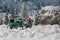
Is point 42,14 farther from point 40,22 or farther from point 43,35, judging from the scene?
point 43,35

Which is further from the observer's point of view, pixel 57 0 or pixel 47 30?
pixel 57 0

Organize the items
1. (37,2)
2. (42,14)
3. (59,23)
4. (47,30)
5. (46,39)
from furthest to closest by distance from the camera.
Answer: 1. (37,2)
2. (42,14)
3. (59,23)
4. (47,30)
5. (46,39)

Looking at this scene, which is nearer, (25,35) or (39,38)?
(39,38)

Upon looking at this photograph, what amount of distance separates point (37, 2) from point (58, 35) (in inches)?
1036

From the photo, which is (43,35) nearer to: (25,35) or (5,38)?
(25,35)

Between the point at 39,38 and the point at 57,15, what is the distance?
235 centimetres

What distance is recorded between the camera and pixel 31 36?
4.74 metres

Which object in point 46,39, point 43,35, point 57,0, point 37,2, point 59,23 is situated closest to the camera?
point 46,39

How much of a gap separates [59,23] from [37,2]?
24428mm

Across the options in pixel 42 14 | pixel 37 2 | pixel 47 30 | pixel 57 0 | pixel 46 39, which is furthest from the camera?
pixel 37 2

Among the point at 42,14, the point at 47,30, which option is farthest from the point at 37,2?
the point at 47,30

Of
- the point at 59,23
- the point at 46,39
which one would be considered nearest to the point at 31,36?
the point at 46,39

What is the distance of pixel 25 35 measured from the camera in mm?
4852

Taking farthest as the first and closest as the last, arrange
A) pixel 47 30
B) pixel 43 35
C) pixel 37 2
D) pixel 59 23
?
1. pixel 37 2
2. pixel 59 23
3. pixel 47 30
4. pixel 43 35
